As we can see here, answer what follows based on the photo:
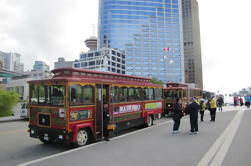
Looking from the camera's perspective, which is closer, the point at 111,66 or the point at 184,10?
the point at 111,66

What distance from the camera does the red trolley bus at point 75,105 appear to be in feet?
22.4

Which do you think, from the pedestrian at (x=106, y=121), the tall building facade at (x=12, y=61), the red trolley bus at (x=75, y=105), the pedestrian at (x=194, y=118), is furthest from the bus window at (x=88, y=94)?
the tall building facade at (x=12, y=61)

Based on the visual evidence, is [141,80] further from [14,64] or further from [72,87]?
[14,64]

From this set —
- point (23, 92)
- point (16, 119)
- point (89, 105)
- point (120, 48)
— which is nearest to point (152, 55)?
point (120, 48)

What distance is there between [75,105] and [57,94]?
30.4 inches

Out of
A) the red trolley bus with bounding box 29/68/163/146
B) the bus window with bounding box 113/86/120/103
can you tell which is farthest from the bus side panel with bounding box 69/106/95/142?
the bus window with bounding box 113/86/120/103

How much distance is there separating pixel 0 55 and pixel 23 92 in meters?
108

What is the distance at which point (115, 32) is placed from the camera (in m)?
104

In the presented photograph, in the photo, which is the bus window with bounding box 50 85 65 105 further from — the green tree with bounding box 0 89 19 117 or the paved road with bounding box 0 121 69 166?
the green tree with bounding box 0 89 19 117

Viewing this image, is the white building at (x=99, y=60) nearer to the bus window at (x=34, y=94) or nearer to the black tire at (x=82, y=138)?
the bus window at (x=34, y=94)

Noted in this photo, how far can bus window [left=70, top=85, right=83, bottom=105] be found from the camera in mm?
6941

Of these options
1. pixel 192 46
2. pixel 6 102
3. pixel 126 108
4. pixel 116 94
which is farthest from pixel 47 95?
pixel 192 46

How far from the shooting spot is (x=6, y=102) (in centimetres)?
1772

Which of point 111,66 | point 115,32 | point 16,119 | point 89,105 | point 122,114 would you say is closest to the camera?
point 89,105
